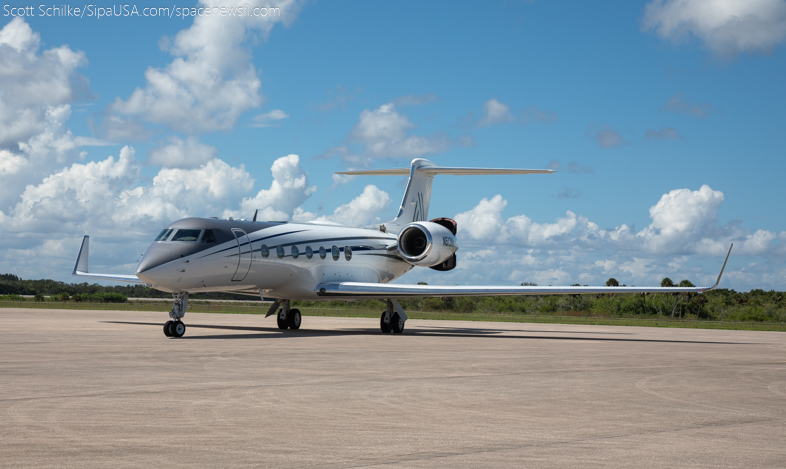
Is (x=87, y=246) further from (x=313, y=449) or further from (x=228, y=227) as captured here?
(x=313, y=449)

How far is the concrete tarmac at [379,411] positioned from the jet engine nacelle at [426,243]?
1343 centimetres

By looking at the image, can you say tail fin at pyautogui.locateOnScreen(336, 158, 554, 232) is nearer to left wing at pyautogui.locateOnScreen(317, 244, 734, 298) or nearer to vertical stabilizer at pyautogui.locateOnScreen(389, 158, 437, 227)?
vertical stabilizer at pyautogui.locateOnScreen(389, 158, 437, 227)

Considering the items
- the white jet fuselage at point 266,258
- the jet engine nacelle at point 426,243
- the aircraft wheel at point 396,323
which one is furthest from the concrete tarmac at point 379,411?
the jet engine nacelle at point 426,243

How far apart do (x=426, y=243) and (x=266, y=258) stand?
7.44 m

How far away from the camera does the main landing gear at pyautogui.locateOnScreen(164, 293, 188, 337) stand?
2075 centimetres

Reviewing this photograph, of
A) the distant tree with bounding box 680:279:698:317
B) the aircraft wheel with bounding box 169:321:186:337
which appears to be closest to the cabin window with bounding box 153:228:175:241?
the aircraft wheel with bounding box 169:321:186:337

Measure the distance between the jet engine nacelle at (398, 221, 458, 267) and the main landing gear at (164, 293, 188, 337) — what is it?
34.9ft

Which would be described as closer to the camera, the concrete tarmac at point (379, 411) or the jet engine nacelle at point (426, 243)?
the concrete tarmac at point (379, 411)

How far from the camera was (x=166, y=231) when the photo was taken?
2248 cm

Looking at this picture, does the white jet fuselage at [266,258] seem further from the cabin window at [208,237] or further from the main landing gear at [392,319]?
the main landing gear at [392,319]

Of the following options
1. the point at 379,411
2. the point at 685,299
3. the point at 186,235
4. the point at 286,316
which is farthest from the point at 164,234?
the point at 685,299

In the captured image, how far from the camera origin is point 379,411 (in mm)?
8430

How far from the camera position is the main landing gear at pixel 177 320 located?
20.8 m

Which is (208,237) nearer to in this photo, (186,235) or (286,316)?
(186,235)
